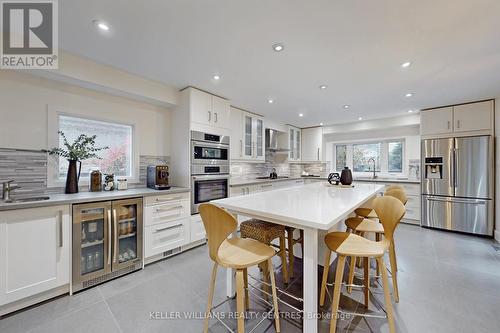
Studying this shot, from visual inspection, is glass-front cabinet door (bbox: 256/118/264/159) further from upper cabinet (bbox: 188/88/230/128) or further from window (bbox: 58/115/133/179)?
window (bbox: 58/115/133/179)

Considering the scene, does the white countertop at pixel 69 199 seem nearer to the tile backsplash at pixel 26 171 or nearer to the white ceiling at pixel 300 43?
the tile backsplash at pixel 26 171

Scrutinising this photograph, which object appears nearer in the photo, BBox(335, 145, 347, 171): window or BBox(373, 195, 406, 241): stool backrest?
BBox(373, 195, 406, 241): stool backrest

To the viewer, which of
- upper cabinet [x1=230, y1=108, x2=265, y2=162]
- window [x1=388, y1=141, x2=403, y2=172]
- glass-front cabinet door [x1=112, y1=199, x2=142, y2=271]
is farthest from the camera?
window [x1=388, y1=141, x2=403, y2=172]

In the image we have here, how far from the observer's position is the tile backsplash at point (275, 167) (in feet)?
14.5

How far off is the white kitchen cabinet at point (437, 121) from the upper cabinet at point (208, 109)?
12.7 ft

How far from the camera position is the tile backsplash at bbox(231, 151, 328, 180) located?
441 centimetres

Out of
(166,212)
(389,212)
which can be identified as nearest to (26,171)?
(166,212)

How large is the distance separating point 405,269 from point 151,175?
3.39 m

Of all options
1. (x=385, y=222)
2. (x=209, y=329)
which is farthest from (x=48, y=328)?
(x=385, y=222)

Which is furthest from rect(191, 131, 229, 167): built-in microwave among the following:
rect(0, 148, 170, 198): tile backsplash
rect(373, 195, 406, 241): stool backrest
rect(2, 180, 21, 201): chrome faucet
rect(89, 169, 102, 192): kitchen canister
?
rect(373, 195, 406, 241): stool backrest

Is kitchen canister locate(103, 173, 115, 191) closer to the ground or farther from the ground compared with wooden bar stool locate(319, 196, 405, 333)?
farther from the ground

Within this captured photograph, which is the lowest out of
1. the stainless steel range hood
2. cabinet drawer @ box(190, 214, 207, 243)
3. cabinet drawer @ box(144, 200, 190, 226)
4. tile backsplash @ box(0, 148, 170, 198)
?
cabinet drawer @ box(190, 214, 207, 243)

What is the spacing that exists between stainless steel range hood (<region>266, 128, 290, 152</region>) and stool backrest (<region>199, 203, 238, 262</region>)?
3794mm

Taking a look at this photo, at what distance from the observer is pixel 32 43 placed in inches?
73.8
